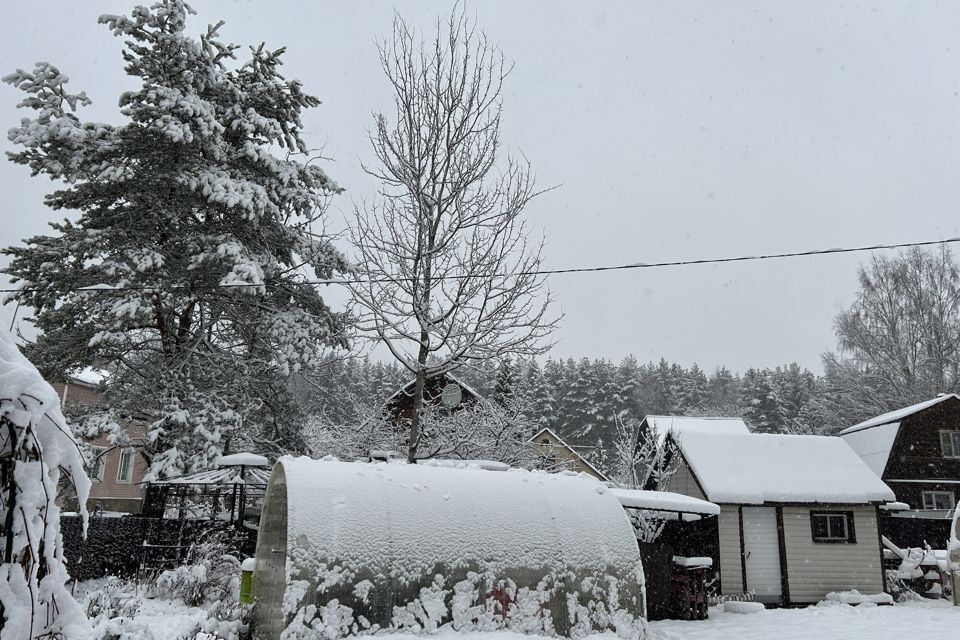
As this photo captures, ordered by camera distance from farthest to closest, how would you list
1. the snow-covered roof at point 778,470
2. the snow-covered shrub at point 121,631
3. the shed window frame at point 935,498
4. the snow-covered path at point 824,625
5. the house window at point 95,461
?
the shed window frame at point 935,498, the snow-covered roof at point 778,470, the snow-covered path at point 824,625, the house window at point 95,461, the snow-covered shrub at point 121,631

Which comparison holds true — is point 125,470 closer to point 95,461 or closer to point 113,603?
point 95,461

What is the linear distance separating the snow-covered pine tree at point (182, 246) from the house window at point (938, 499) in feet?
78.9

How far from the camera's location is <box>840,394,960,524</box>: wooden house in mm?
26531

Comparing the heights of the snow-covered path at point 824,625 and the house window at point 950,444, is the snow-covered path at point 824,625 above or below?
below

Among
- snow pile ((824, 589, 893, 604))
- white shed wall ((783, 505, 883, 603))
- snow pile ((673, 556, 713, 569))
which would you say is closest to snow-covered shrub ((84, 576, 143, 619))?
snow pile ((673, 556, 713, 569))

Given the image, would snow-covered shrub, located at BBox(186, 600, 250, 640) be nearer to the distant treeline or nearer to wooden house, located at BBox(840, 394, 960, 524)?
wooden house, located at BBox(840, 394, 960, 524)

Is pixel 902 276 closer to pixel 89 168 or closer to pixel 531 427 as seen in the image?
pixel 531 427

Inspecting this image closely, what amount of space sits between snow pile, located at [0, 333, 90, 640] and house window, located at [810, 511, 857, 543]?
19.8 meters

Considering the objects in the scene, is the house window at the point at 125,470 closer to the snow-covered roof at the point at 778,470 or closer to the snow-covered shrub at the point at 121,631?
the snow-covered roof at the point at 778,470

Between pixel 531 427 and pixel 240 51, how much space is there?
12.5 metres

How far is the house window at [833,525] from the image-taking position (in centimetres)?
1850

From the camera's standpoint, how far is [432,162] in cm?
1477

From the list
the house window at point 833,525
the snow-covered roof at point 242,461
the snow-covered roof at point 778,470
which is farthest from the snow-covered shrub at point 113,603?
the house window at point 833,525

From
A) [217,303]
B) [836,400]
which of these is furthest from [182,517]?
[836,400]
